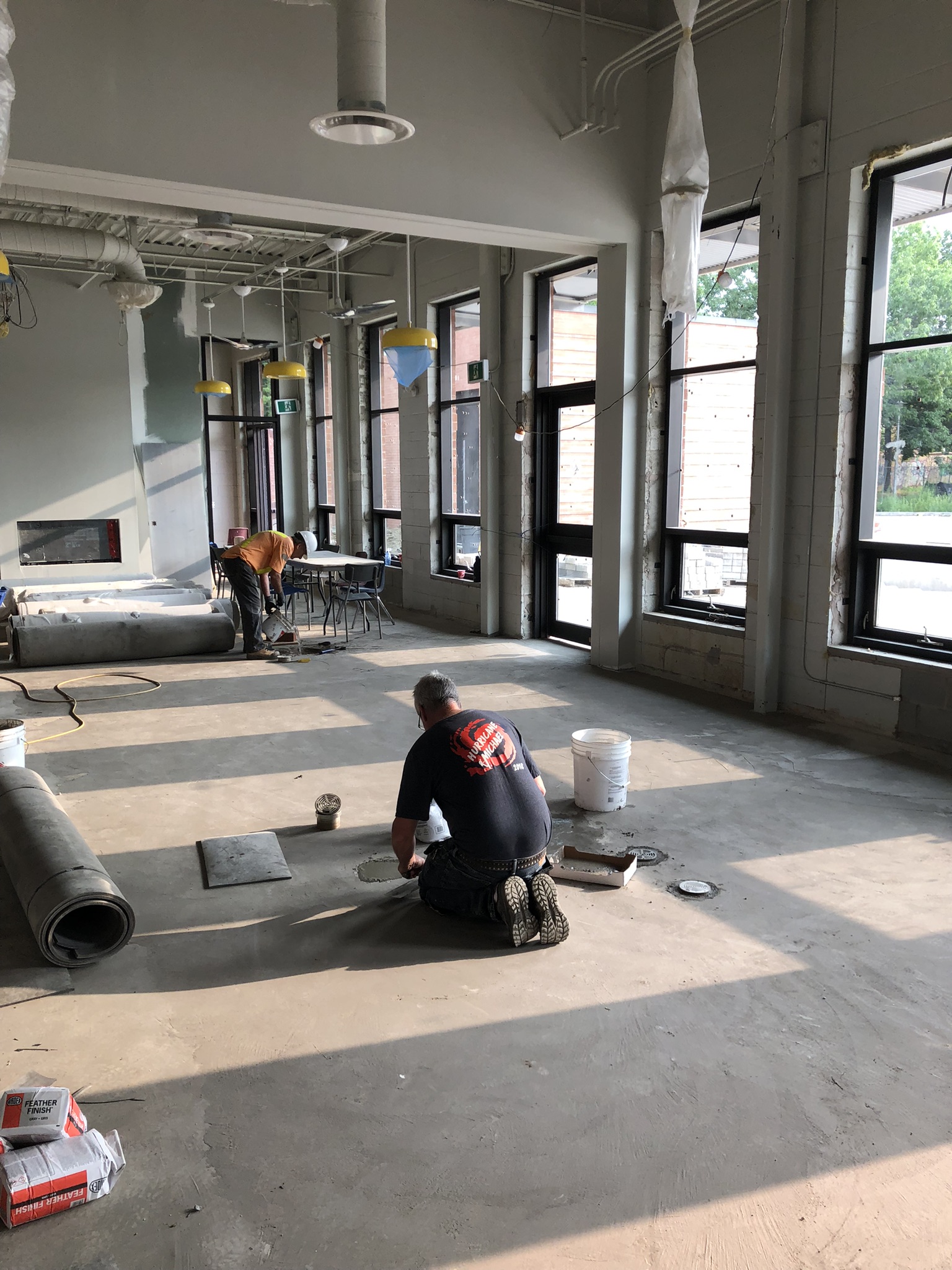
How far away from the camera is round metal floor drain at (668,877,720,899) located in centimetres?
366

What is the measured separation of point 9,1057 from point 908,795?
4.12 m

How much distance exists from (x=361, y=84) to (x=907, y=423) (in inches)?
143

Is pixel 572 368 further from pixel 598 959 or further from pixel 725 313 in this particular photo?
pixel 598 959

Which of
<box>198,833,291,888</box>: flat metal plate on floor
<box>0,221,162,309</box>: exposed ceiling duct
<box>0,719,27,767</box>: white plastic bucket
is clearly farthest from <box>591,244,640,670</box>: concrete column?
<box>0,221,162,309</box>: exposed ceiling duct

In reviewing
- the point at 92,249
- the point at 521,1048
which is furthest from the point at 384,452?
the point at 521,1048

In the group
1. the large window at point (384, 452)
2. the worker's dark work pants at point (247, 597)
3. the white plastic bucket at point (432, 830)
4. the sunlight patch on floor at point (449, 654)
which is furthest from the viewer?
the large window at point (384, 452)

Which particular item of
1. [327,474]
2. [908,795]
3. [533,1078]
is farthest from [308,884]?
[327,474]

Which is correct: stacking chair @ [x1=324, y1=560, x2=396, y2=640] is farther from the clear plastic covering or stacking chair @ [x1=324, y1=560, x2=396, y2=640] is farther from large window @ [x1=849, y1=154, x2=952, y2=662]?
large window @ [x1=849, y1=154, x2=952, y2=662]

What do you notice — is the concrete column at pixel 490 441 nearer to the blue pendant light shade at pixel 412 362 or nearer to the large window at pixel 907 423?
the blue pendant light shade at pixel 412 362

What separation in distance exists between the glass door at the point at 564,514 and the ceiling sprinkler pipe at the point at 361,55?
4355mm

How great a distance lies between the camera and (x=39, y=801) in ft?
12.6

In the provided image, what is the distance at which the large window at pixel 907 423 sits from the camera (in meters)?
5.39

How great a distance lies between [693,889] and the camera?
3703 mm

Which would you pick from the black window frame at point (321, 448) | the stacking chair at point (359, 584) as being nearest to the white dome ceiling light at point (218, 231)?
the stacking chair at point (359, 584)
